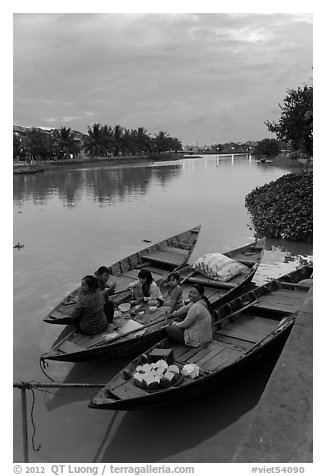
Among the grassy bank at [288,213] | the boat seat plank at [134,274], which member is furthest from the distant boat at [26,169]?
the boat seat plank at [134,274]

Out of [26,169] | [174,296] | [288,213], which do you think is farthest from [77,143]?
[174,296]

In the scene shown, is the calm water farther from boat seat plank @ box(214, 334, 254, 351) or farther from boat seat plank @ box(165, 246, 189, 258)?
boat seat plank @ box(165, 246, 189, 258)

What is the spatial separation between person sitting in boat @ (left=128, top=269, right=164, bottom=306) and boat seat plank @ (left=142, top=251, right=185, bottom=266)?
220 centimetres

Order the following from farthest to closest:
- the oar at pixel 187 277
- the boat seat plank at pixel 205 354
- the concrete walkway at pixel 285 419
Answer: the oar at pixel 187 277 → the boat seat plank at pixel 205 354 → the concrete walkway at pixel 285 419

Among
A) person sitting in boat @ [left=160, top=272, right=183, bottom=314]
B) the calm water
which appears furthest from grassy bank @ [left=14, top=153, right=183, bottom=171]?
person sitting in boat @ [left=160, top=272, right=183, bottom=314]

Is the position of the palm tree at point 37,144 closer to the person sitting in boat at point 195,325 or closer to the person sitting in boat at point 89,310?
the person sitting in boat at point 89,310

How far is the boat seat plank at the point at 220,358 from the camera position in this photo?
557 cm

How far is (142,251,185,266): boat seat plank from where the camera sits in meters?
9.97

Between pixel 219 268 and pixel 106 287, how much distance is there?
2.48 meters

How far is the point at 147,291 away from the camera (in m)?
7.70

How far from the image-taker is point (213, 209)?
2277 centimetres

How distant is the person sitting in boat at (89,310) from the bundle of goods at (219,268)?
2.96 m
